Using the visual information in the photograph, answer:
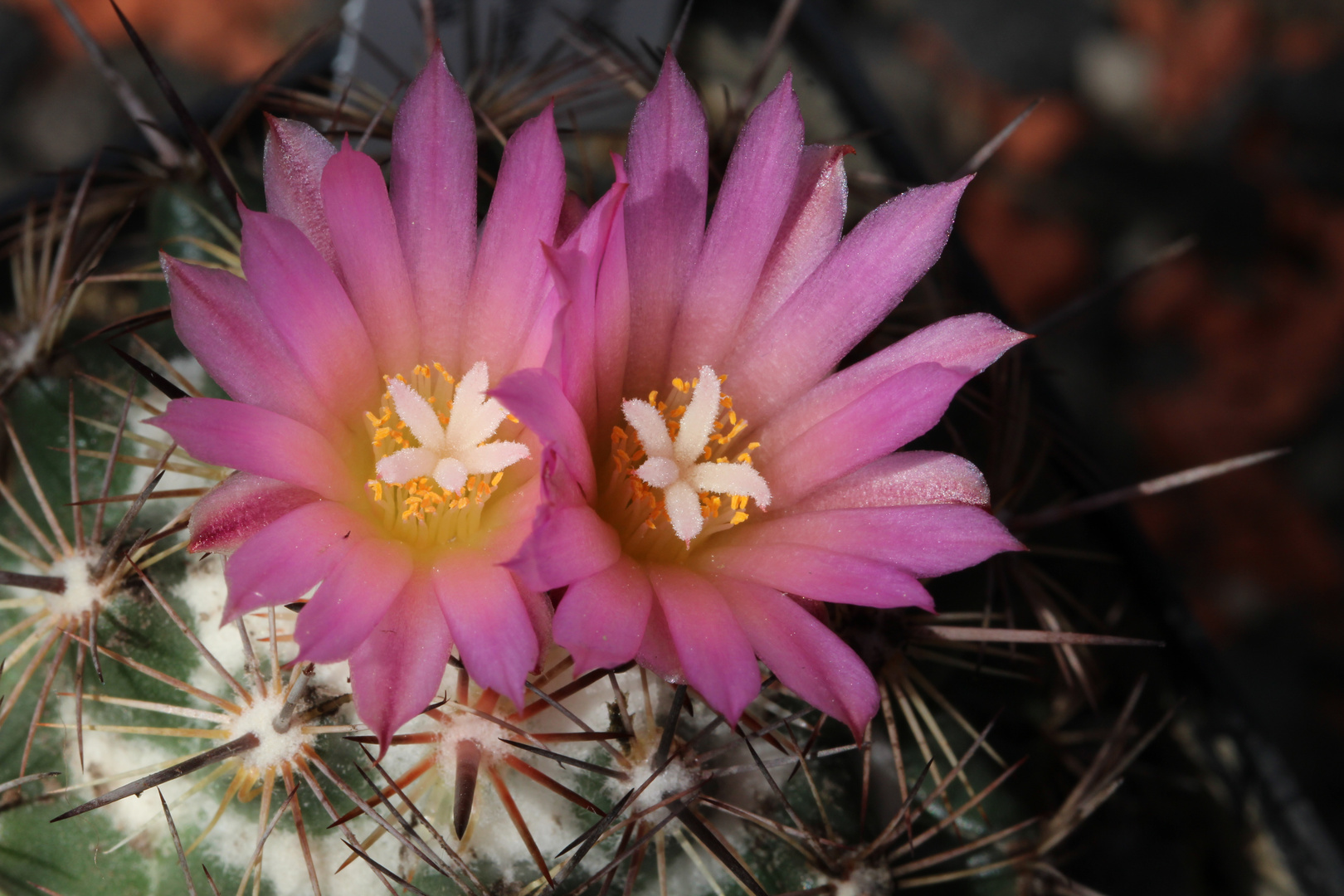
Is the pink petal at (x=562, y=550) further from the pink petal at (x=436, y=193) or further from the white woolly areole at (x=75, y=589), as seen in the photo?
the white woolly areole at (x=75, y=589)

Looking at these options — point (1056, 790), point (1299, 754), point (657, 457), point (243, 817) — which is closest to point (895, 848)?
point (1056, 790)

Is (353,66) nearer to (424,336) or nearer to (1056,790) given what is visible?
(424,336)

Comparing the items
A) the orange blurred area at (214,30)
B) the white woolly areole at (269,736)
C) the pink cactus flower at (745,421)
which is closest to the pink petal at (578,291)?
the pink cactus flower at (745,421)

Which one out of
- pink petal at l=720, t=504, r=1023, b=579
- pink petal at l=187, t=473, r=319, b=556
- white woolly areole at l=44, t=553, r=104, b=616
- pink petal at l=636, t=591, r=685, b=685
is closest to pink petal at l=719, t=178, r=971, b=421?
pink petal at l=720, t=504, r=1023, b=579

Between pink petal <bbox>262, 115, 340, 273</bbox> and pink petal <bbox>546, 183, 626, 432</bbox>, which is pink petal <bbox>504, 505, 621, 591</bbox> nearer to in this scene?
pink petal <bbox>546, 183, 626, 432</bbox>

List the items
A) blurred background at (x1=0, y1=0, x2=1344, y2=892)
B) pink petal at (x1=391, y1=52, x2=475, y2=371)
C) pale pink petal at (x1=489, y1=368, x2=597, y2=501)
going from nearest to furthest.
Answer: pale pink petal at (x1=489, y1=368, x2=597, y2=501), pink petal at (x1=391, y1=52, x2=475, y2=371), blurred background at (x1=0, y1=0, x2=1344, y2=892)

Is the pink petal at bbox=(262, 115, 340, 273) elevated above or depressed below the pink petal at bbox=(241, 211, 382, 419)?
above

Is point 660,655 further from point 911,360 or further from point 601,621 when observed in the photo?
point 911,360
